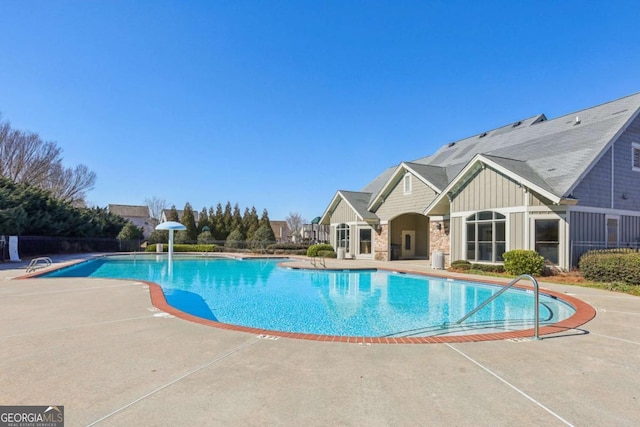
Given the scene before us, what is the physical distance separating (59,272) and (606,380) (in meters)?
18.9

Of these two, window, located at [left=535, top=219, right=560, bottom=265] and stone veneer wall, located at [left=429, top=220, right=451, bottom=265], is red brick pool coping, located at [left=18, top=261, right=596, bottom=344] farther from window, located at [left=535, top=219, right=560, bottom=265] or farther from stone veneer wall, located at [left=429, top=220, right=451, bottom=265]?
stone veneer wall, located at [left=429, top=220, right=451, bottom=265]

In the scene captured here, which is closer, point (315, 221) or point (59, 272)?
point (59, 272)

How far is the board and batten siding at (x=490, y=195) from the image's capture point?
14661 mm

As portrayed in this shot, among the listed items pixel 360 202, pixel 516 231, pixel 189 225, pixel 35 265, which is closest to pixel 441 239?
pixel 516 231

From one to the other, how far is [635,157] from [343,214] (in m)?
16.4

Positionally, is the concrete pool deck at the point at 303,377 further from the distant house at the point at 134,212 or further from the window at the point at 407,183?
the distant house at the point at 134,212

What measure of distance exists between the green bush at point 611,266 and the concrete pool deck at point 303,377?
268 inches

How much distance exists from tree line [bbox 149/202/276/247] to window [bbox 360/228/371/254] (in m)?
11.2

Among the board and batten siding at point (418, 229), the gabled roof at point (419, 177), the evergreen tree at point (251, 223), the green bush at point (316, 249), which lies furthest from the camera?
the evergreen tree at point (251, 223)

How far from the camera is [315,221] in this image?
34.2 meters

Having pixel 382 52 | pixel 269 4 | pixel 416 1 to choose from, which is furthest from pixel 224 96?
pixel 416 1

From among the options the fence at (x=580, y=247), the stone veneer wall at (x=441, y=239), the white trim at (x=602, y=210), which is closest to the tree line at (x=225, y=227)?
the stone veneer wall at (x=441, y=239)

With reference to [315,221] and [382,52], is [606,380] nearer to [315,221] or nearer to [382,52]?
[382,52]

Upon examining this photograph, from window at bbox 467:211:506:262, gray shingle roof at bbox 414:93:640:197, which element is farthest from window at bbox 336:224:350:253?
window at bbox 467:211:506:262
